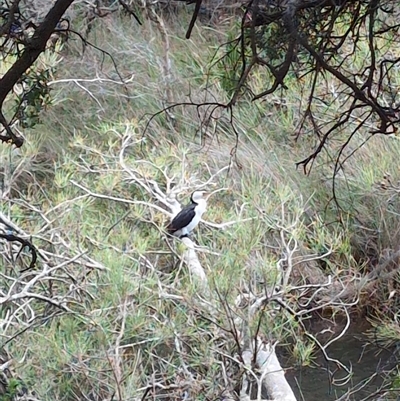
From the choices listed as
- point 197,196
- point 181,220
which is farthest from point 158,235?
point 197,196

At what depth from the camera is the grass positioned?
167 inches

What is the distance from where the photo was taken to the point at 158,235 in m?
5.38

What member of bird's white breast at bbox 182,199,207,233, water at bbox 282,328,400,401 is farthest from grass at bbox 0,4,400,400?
water at bbox 282,328,400,401

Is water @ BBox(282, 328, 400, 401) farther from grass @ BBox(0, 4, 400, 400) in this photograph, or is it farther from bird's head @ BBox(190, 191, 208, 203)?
bird's head @ BBox(190, 191, 208, 203)

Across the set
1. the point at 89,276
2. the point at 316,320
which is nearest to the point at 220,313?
the point at 89,276

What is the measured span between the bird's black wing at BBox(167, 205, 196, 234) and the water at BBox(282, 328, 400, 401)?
1075 mm

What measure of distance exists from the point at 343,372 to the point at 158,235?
1692 millimetres

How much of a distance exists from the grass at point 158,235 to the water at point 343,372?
495 millimetres

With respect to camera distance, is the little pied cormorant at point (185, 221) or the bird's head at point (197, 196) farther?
the bird's head at point (197, 196)

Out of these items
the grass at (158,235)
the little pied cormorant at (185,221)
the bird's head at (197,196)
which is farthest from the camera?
the bird's head at (197,196)

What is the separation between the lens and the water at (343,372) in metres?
5.56

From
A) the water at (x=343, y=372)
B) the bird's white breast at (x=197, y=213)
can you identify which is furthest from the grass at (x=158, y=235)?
the water at (x=343, y=372)

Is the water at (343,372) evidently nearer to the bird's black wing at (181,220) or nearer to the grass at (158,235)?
the grass at (158,235)

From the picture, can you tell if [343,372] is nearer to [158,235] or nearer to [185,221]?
[185,221]
